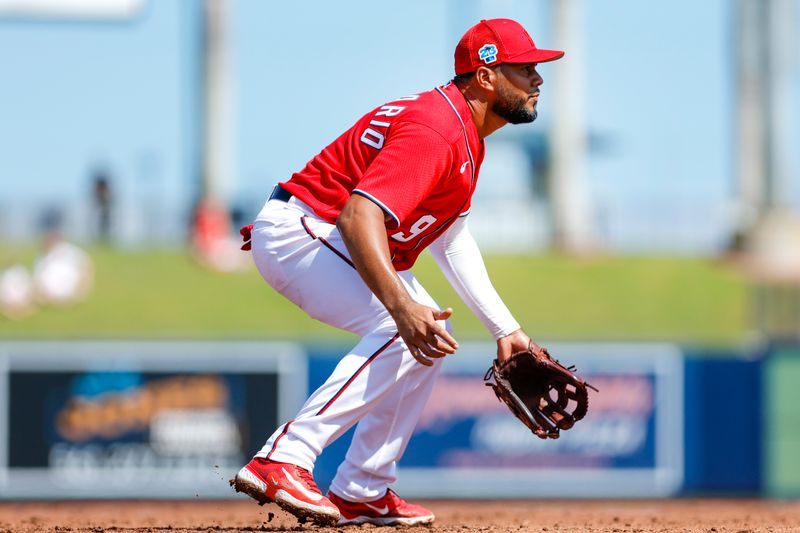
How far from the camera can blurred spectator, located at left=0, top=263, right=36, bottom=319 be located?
17.8 m

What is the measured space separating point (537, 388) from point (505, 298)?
46.8ft

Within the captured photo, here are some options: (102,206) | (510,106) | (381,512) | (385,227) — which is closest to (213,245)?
(102,206)

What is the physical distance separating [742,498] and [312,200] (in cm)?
678

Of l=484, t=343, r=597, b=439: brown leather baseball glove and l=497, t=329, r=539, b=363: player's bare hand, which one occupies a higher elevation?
l=497, t=329, r=539, b=363: player's bare hand

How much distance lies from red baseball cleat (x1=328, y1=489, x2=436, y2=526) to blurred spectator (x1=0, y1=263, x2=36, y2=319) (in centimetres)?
1328

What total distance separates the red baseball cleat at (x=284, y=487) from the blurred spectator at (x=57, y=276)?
1292 centimetres

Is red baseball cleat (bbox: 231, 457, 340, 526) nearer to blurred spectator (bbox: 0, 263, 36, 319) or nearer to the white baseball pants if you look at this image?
the white baseball pants

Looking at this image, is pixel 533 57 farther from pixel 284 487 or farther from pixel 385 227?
pixel 284 487

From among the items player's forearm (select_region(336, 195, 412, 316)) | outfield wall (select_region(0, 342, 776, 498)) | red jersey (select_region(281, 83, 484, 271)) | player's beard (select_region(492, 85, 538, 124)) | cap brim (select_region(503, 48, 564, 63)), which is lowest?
outfield wall (select_region(0, 342, 776, 498))

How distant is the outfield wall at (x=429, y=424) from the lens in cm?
1002

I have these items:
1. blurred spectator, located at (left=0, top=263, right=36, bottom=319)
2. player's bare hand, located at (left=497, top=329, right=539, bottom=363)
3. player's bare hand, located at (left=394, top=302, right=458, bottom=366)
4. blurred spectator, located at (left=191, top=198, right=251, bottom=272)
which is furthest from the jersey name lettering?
blurred spectator, located at (left=191, top=198, right=251, bottom=272)

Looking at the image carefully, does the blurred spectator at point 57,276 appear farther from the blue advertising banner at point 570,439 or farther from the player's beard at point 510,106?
the player's beard at point 510,106

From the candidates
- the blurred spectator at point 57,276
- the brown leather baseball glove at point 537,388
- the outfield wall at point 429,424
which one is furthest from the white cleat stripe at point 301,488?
the blurred spectator at point 57,276

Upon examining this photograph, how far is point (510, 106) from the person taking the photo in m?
4.94
